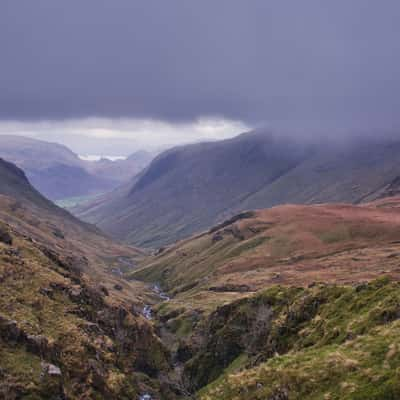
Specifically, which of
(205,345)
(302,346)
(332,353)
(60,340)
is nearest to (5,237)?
(60,340)

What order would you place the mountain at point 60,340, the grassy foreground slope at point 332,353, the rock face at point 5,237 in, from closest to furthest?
the grassy foreground slope at point 332,353 → the mountain at point 60,340 → the rock face at point 5,237

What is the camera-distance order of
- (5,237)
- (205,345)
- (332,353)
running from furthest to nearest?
(205,345) < (5,237) < (332,353)

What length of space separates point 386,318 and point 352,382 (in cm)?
1493

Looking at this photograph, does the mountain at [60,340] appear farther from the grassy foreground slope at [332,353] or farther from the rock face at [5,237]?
the grassy foreground slope at [332,353]

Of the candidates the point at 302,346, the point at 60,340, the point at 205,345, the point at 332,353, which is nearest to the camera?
the point at 332,353

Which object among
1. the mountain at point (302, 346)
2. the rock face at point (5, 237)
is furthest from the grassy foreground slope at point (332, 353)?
the rock face at point (5, 237)

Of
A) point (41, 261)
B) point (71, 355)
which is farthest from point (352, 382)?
point (41, 261)

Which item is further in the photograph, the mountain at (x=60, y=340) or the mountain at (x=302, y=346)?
the mountain at (x=60, y=340)

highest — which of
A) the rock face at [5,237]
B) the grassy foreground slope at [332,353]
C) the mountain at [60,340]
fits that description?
the rock face at [5,237]

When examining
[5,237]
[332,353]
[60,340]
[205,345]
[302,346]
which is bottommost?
[205,345]

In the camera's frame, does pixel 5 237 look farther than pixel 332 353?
Yes

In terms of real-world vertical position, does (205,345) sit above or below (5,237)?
below

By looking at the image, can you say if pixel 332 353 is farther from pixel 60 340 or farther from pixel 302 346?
pixel 60 340

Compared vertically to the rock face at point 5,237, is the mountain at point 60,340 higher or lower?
lower
